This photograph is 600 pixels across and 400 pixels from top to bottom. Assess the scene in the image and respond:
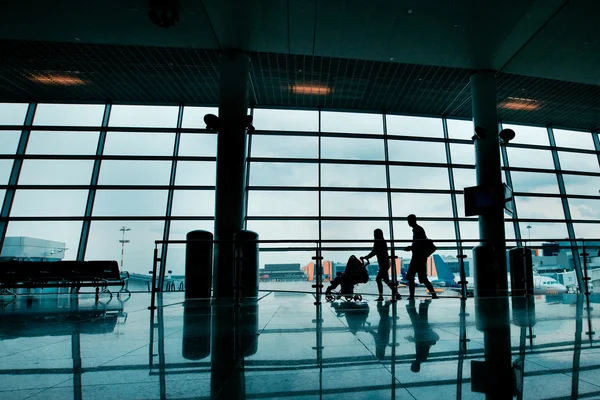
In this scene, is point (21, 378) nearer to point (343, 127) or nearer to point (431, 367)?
point (431, 367)

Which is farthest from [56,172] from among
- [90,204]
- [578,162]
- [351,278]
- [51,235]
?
[578,162]

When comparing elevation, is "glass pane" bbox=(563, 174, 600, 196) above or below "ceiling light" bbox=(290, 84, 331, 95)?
below

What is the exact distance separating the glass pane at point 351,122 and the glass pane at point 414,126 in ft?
1.27

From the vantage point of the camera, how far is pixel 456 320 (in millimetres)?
3344

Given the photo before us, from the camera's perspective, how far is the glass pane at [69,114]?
1095cm

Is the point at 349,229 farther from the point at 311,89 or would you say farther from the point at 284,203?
the point at 311,89

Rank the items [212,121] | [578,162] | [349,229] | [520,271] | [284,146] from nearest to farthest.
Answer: [520,271] < [212,121] < [349,229] < [284,146] < [578,162]

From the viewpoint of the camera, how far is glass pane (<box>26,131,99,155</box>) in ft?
34.5

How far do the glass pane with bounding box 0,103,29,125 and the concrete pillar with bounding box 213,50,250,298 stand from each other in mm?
7315

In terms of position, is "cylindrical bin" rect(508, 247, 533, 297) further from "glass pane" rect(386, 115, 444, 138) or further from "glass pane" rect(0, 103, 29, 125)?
"glass pane" rect(0, 103, 29, 125)

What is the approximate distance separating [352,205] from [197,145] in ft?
17.0

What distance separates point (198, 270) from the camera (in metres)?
6.64

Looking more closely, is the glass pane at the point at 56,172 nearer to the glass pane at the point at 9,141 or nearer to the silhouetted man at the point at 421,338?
the glass pane at the point at 9,141

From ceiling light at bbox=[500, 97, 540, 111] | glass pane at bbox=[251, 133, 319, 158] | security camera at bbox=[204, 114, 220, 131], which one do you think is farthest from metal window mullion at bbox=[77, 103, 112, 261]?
ceiling light at bbox=[500, 97, 540, 111]
